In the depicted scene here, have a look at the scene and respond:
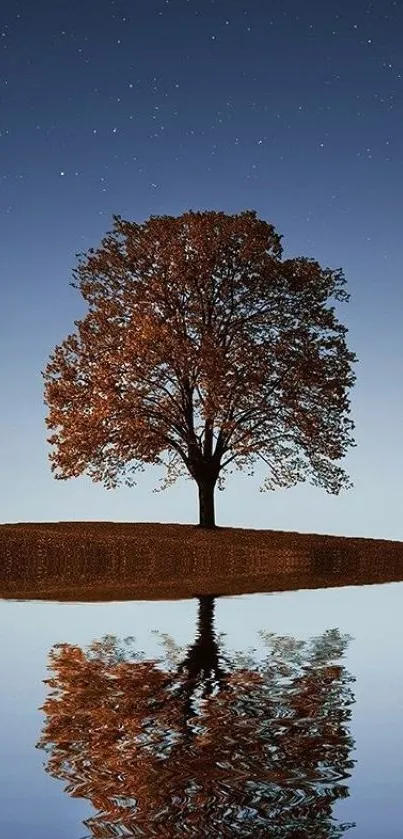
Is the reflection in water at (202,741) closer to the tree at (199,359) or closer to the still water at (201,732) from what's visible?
the still water at (201,732)

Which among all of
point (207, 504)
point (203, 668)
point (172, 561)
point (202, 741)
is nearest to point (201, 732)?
point (202, 741)

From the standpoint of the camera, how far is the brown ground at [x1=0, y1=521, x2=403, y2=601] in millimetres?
27656

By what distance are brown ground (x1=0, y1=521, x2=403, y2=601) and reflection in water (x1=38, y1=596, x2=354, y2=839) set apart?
11.4 metres

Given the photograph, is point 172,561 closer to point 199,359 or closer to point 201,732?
point 199,359

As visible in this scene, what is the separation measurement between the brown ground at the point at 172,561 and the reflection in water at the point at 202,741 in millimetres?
11353

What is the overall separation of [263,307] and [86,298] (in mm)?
7918

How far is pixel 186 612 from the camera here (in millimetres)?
20516

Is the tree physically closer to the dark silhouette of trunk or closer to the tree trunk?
the tree trunk

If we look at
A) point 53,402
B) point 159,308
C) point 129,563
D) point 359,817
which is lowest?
point 359,817

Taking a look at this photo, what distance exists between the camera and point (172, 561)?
37.0m

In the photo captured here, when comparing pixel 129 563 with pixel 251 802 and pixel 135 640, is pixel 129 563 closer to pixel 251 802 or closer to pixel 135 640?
pixel 135 640

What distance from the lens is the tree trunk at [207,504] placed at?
4478 cm

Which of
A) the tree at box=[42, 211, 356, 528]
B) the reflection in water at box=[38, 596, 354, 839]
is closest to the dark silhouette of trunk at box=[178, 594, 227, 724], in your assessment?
the reflection in water at box=[38, 596, 354, 839]

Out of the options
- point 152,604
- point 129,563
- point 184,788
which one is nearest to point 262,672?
point 184,788
